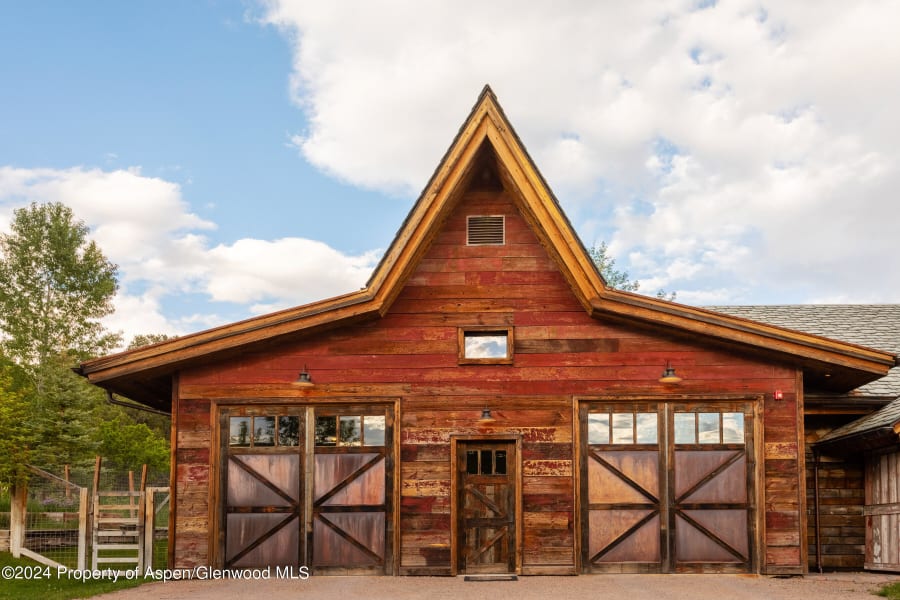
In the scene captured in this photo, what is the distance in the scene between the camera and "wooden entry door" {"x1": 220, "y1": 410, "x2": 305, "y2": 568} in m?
11.5

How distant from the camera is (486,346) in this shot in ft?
38.9

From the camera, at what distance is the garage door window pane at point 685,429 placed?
1165cm

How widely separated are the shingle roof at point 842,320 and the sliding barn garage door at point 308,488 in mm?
8763

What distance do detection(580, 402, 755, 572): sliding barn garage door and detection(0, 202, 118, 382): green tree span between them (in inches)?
1189

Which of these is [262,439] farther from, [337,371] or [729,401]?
[729,401]

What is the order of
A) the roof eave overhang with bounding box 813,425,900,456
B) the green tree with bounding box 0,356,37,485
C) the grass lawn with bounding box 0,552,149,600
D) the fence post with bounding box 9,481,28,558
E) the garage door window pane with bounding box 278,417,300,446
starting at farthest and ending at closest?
the green tree with bounding box 0,356,37,485 → the fence post with bounding box 9,481,28,558 → the garage door window pane with bounding box 278,417,300,446 → the roof eave overhang with bounding box 813,425,900,456 → the grass lawn with bounding box 0,552,149,600

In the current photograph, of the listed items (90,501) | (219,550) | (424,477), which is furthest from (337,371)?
(90,501)

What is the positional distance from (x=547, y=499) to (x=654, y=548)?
5.46 ft

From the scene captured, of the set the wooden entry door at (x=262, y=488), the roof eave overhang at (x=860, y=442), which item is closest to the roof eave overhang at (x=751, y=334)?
the roof eave overhang at (x=860, y=442)

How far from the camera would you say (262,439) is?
1177 cm

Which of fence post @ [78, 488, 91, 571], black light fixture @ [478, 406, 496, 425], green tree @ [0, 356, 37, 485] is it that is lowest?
fence post @ [78, 488, 91, 571]

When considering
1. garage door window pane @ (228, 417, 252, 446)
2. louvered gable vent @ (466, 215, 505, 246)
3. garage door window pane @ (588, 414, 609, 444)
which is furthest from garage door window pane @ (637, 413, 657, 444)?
garage door window pane @ (228, 417, 252, 446)

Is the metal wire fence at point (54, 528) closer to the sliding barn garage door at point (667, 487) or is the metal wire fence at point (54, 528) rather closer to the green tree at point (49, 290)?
the sliding barn garage door at point (667, 487)

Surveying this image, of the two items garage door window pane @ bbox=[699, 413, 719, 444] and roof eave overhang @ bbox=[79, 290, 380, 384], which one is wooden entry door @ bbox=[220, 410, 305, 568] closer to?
roof eave overhang @ bbox=[79, 290, 380, 384]
